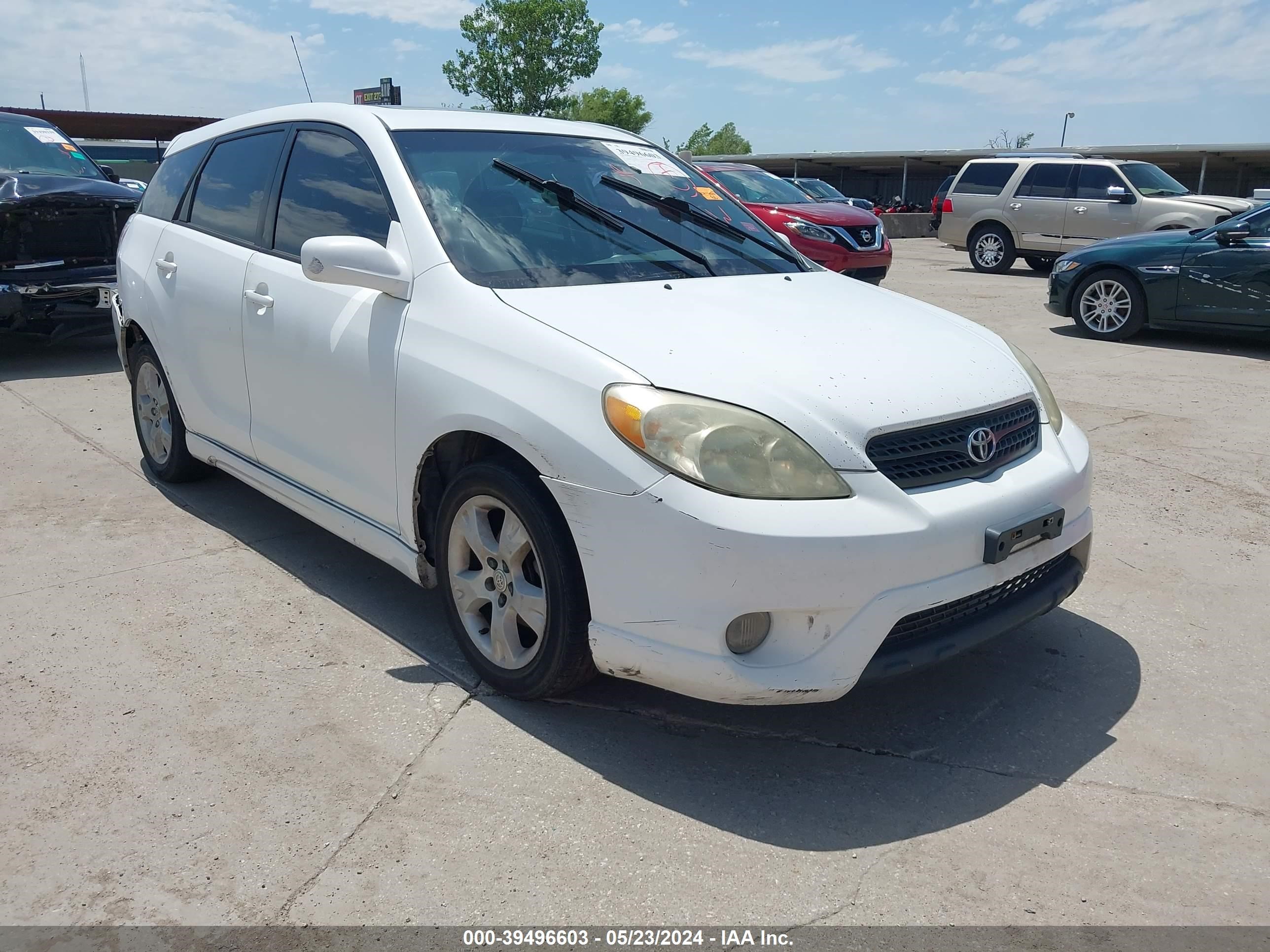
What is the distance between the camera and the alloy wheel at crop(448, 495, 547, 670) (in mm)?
3041

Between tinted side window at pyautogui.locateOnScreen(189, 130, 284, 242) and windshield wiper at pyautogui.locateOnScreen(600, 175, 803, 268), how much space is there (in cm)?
140

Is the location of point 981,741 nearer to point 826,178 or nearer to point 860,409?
point 860,409

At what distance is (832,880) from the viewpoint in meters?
2.47

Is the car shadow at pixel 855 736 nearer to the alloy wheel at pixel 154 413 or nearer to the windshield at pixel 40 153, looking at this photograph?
the alloy wheel at pixel 154 413

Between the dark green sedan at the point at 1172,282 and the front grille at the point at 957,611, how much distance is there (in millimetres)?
7347

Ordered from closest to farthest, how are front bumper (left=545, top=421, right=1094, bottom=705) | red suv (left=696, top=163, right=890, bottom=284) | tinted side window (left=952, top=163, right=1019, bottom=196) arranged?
front bumper (left=545, top=421, right=1094, bottom=705)
red suv (left=696, top=163, right=890, bottom=284)
tinted side window (left=952, top=163, right=1019, bottom=196)

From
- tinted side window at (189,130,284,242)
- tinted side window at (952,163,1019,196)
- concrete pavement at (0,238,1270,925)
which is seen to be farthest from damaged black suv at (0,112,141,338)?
tinted side window at (952,163,1019,196)

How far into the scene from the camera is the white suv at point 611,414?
104 inches

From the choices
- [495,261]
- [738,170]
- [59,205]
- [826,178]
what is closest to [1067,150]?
[826,178]

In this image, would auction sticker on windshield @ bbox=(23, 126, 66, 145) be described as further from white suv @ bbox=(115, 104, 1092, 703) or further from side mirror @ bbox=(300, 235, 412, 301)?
side mirror @ bbox=(300, 235, 412, 301)

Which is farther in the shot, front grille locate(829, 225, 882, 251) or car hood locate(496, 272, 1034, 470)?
front grille locate(829, 225, 882, 251)

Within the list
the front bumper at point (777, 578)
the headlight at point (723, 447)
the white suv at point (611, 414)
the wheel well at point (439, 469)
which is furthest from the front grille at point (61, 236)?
the headlight at point (723, 447)

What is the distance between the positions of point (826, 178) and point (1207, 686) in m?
48.0

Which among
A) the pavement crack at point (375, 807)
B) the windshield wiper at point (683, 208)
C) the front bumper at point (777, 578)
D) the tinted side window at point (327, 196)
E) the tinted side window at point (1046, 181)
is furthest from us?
the tinted side window at point (1046, 181)
